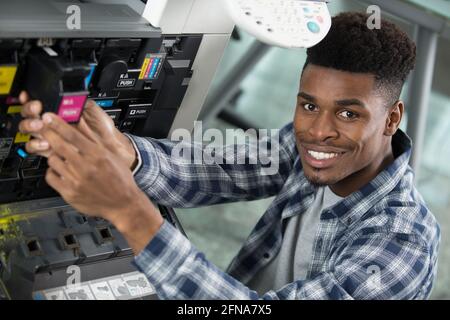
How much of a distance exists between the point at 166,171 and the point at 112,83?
0.27m

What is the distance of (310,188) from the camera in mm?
1946

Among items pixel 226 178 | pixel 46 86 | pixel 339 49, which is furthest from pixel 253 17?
pixel 226 178

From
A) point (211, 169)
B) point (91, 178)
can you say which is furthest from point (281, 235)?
point (91, 178)

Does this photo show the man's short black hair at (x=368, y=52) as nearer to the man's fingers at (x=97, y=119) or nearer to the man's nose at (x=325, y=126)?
the man's nose at (x=325, y=126)

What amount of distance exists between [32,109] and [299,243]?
83cm

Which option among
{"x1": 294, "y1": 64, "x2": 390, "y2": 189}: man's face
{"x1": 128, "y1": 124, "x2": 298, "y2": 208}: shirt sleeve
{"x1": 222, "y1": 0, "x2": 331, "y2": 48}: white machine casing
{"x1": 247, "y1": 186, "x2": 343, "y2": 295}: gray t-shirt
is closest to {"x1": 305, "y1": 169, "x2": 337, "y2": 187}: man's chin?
{"x1": 294, "y1": 64, "x2": 390, "y2": 189}: man's face

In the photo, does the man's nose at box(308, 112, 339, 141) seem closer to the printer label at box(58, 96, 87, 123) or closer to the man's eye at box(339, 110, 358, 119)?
the man's eye at box(339, 110, 358, 119)

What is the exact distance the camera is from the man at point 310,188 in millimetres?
1371

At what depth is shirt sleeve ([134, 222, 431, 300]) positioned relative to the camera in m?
1.41

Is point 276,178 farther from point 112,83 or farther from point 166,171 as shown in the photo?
point 112,83

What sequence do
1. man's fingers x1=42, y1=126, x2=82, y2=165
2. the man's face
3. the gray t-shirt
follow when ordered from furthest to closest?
the gray t-shirt → the man's face → man's fingers x1=42, y1=126, x2=82, y2=165

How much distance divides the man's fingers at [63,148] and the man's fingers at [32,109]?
78mm

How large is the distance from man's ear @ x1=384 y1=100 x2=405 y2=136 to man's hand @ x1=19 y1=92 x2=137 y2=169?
60 centimetres

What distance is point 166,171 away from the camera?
1802mm
